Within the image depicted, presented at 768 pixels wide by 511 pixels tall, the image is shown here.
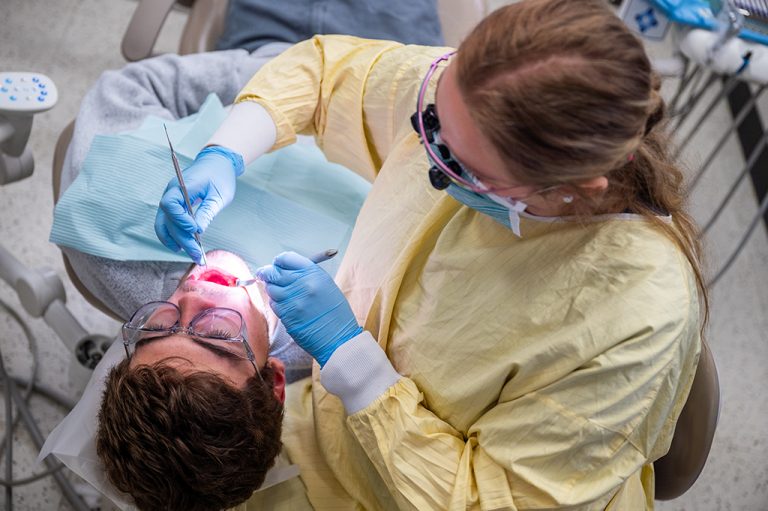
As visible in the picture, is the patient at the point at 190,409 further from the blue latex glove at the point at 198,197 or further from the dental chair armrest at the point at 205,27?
the dental chair armrest at the point at 205,27

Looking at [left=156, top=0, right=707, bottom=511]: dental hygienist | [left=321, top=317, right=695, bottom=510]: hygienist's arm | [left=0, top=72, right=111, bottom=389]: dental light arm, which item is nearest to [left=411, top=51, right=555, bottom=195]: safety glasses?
[left=156, top=0, right=707, bottom=511]: dental hygienist

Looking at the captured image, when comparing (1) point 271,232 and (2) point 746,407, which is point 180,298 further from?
(2) point 746,407

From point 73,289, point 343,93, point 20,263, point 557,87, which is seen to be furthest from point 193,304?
point 73,289

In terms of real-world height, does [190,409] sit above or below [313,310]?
below

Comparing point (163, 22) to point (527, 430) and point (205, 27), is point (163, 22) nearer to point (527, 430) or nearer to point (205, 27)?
point (205, 27)

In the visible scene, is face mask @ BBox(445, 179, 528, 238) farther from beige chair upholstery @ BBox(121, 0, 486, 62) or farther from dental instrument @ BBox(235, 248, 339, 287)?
beige chair upholstery @ BBox(121, 0, 486, 62)

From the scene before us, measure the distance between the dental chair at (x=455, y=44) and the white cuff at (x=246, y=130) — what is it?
0.48 meters

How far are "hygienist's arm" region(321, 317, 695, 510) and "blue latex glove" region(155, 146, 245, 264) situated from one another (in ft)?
1.25

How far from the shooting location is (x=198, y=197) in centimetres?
132

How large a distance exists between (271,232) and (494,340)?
0.64 m

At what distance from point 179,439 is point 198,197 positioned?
19.0 inches

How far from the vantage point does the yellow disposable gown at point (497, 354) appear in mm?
956

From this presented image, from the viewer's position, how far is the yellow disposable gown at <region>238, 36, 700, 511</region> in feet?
3.14

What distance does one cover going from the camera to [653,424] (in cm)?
98
